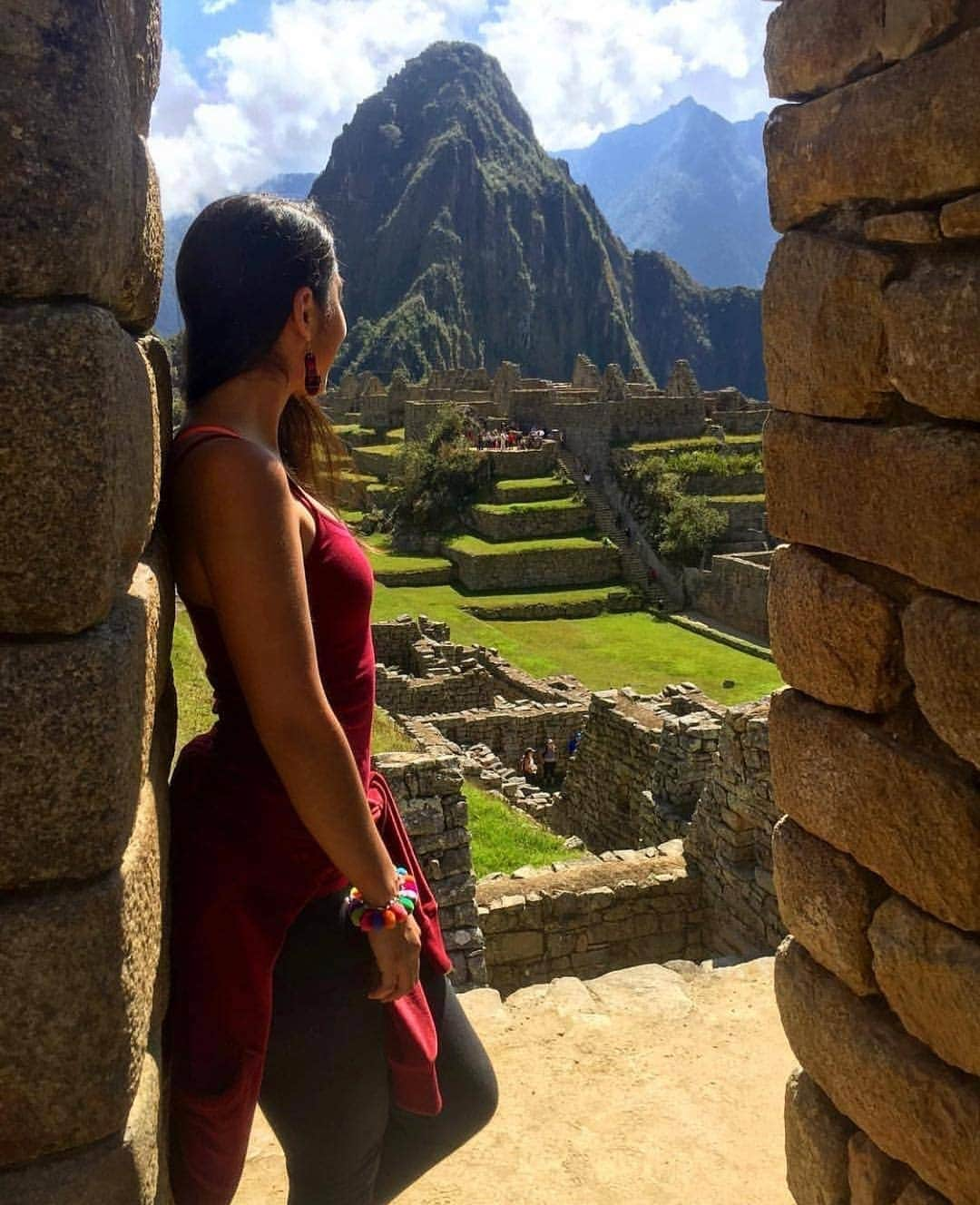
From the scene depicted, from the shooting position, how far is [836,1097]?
2.96 metres

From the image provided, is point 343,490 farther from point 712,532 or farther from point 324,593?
point 712,532

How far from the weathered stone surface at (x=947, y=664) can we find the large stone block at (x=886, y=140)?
0.83m

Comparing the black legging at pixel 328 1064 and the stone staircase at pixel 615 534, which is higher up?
the black legging at pixel 328 1064

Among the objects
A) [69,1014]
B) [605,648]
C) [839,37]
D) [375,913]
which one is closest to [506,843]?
[375,913]

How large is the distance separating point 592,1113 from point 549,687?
14216mm

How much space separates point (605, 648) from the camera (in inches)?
1037

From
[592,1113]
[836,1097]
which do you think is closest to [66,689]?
[836,1097]

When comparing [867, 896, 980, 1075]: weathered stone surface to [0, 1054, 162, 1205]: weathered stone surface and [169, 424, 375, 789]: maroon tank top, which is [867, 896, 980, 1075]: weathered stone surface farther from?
[0, 1054, 162, 1205]: weathered stone surface

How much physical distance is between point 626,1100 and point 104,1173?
11.0 feet

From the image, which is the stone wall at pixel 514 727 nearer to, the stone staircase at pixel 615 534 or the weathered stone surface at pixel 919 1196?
the weathered stone surface at pixel 919 1196

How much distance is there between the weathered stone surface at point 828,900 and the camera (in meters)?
2.82

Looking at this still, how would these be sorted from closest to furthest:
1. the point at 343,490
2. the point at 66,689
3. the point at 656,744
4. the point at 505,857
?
the point at 66,689 < the point at 343,490 < the point at 505,857 < the point at 656,744

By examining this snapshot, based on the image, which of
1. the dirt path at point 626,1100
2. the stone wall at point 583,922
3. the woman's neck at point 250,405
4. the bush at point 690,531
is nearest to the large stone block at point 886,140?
the woman's neck at point 250,405

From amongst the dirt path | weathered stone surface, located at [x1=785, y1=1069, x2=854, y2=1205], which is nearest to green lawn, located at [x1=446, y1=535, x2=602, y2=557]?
the dirt path
